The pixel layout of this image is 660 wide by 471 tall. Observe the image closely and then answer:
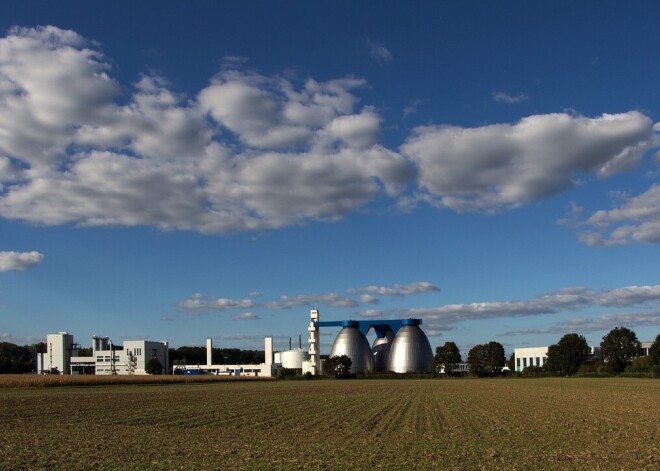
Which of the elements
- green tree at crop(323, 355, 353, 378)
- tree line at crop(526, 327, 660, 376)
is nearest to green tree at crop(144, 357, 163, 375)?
green tree at crop(323, 355, 353, 378)

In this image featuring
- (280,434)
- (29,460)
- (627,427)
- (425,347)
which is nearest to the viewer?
(29,460)

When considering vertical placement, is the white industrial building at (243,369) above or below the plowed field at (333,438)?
below

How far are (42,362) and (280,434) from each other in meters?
188

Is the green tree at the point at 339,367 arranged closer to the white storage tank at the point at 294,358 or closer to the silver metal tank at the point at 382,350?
the silver metal tank at the point at 382,350

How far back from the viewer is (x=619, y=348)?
131875 millimetres

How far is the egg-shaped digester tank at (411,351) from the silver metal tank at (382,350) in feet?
18.1

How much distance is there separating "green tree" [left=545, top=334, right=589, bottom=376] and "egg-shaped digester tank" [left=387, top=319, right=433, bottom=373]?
37540mm

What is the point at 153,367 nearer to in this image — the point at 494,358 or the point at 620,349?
the point at 494,358

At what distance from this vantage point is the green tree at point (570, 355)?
138400 millimetres

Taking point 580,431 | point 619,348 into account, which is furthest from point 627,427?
point 619,348

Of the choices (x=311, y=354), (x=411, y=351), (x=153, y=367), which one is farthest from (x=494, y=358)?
(x=153, y=367)

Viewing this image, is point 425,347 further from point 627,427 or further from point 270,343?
point 627,427

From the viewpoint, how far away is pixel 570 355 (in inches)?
5448

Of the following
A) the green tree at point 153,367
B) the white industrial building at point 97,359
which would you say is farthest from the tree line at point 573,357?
the white industrial building at point 97,359
